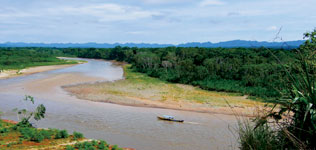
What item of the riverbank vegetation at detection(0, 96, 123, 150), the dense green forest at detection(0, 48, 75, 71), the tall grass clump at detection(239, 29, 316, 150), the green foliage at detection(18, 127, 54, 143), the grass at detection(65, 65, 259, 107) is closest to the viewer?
the tall grass clump at detection(239, 29, 316, 150)

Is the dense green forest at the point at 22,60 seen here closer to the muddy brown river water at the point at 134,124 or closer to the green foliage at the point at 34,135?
the muddy brown river water at the point at 134,124

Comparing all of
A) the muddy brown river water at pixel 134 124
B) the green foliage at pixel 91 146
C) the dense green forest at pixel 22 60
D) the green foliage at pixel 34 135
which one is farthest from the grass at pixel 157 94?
the dense green forest at pixel 22 60

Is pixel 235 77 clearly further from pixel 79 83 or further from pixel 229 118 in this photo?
pixel 79 83

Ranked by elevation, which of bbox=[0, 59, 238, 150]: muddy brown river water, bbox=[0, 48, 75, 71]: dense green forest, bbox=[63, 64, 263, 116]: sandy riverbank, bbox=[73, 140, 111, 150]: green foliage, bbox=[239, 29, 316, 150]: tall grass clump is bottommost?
bbox=[0, 59, 238, 150]: muddy brown river water

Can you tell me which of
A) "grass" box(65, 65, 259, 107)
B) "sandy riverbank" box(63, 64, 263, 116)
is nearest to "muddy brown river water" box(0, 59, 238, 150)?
"sandy riverbank" box(63, 64, 263, 116)

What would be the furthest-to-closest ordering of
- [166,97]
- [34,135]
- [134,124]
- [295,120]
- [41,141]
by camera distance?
1. [166,97]
2. [134,124]
3. [34,135]
4. [41,141]
5. [295,120]

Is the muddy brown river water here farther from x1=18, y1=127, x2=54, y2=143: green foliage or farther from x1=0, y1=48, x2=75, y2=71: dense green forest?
x1=0, y1=48, x2=75, y2=71: dense green forest

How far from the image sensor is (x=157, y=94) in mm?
40156

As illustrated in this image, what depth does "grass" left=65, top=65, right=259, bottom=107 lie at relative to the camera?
3506 cm

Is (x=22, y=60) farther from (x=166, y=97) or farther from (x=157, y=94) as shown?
(x=166, y=97)

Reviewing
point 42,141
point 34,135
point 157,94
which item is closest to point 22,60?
point 157,94

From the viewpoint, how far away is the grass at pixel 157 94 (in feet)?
115

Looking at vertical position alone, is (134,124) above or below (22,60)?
below

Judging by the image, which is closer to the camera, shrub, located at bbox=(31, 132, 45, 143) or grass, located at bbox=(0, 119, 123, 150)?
grass, located at bbox=(0, 119, 123, 150)
